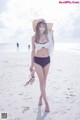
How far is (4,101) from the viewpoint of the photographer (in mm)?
7754

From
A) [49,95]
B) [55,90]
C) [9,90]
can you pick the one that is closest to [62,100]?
[49,95]

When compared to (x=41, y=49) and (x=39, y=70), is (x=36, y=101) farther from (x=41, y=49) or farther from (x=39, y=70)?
(x=41, y=49)

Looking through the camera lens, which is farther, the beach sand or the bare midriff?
the bare midriff

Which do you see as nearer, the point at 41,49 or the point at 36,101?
the point at 41,49

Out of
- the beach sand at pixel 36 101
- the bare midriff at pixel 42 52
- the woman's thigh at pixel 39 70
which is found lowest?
the beach sand at pixel 36 101

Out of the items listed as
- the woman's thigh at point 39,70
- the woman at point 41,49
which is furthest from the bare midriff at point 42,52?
the woman's thigh at point 39,70

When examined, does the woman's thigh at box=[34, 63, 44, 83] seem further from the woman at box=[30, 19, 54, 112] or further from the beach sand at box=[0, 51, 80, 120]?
the beach sand at box=[0, 51, 80, 120]

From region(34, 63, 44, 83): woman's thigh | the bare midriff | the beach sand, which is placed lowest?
the beach sand

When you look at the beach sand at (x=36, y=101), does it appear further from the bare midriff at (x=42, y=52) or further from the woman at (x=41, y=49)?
the bare midriff at (x=42, y=52)

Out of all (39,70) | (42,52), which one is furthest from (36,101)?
(42,52)

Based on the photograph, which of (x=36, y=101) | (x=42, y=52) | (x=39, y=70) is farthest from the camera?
(x=36, y=101)

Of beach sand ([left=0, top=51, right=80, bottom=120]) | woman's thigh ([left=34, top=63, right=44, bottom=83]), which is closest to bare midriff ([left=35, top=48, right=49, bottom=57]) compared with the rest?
woman's thigh ([left=34, top=63, right=44, bottom=83])

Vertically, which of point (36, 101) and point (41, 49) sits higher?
point (41, 49)

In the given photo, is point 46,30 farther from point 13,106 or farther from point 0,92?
point 0,92
